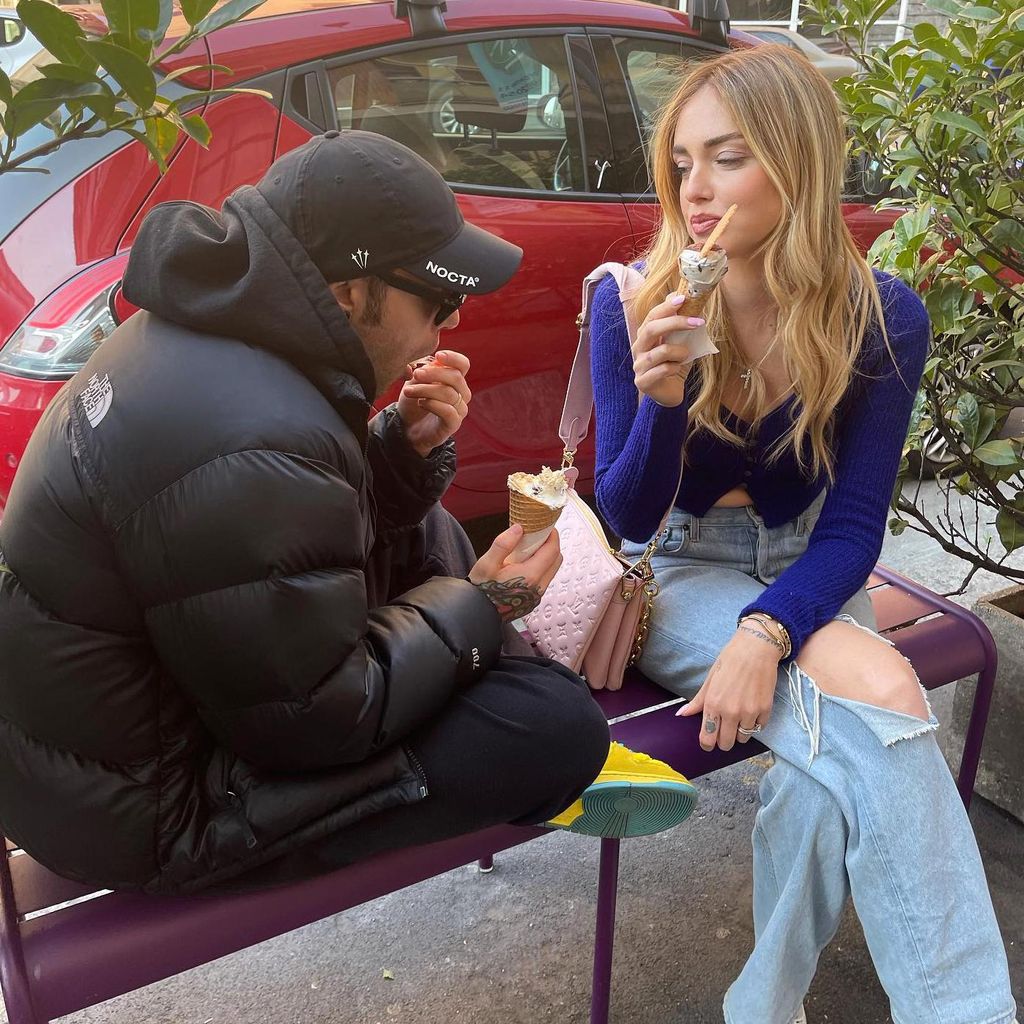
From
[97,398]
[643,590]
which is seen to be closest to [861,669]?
[643,590]

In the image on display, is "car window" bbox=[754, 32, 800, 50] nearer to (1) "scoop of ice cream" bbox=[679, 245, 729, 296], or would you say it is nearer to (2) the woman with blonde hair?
(2) the woman with blonde hair

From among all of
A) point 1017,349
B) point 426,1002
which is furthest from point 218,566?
point 1017,349

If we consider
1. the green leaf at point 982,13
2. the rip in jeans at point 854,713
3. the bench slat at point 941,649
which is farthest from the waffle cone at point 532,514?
the green leaf at point 982,13

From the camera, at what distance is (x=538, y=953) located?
2.29 meters

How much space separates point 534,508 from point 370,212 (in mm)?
565

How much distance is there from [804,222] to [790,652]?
78 centimetres

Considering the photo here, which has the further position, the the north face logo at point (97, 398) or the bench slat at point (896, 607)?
the bench slat at point (896, 607)

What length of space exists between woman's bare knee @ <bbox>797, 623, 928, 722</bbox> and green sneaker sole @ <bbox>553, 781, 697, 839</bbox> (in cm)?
30

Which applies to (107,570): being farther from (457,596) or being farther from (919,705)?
(919,705)

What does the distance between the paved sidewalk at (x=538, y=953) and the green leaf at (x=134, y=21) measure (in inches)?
70.1

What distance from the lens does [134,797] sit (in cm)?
143

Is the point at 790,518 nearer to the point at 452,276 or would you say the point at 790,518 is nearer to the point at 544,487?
the point at 544,487

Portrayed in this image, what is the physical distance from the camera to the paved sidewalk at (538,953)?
2145 mm

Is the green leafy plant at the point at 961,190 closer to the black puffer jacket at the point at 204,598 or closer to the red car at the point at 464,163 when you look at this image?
the red car at the point at 464,163
